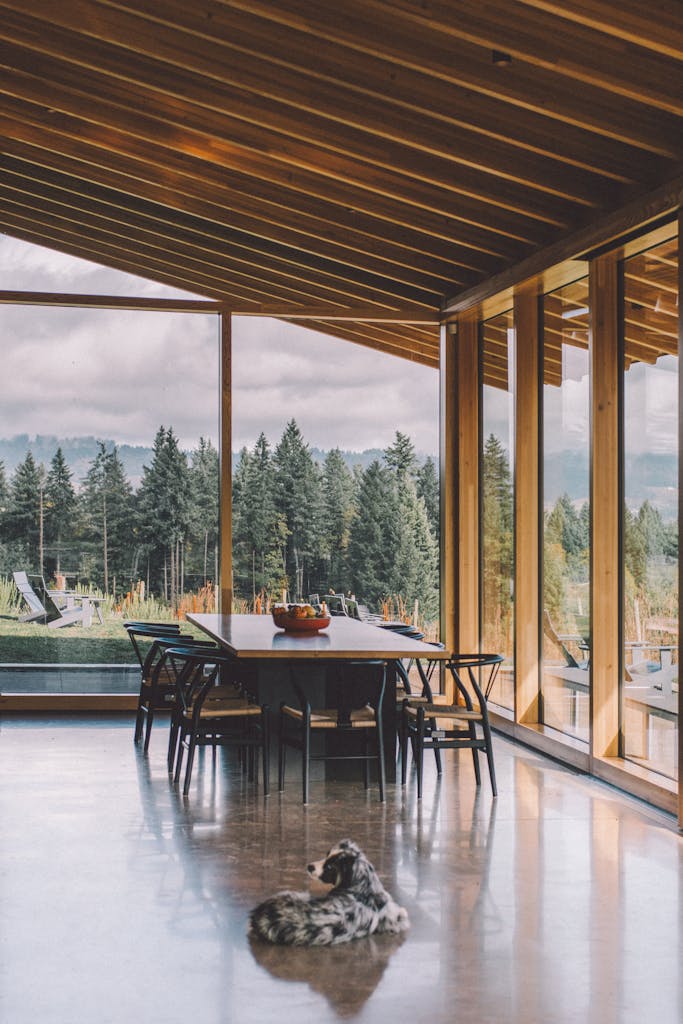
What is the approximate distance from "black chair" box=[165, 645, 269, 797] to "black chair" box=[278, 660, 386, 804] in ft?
0.59

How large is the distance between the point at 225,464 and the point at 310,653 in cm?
393

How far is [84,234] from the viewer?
9.65 metres

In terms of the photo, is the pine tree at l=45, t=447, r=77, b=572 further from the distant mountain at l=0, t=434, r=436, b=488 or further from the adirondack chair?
the adirondack chair

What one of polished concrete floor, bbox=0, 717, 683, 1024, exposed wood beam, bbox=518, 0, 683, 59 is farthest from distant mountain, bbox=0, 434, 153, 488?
exposed wood beam, bbox=518, 0, 683, 59

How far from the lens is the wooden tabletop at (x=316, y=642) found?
19.7 feet

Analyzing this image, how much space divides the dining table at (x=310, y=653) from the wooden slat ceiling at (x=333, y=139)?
110 inches

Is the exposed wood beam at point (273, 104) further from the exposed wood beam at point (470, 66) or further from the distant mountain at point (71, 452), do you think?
the distant mountain at point (71, 452)

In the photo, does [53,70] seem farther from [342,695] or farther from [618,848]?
[618,848]

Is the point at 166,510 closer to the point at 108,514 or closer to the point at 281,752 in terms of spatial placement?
the point at 108,514

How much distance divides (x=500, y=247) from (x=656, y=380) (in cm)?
220

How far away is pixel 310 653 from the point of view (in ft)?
19.7

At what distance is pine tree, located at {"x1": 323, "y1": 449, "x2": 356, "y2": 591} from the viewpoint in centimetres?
984

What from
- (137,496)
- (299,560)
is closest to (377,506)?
(299,560)

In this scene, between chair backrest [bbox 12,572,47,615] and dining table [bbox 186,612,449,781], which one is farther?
chair backrest [bbox 12,572,47,615]
